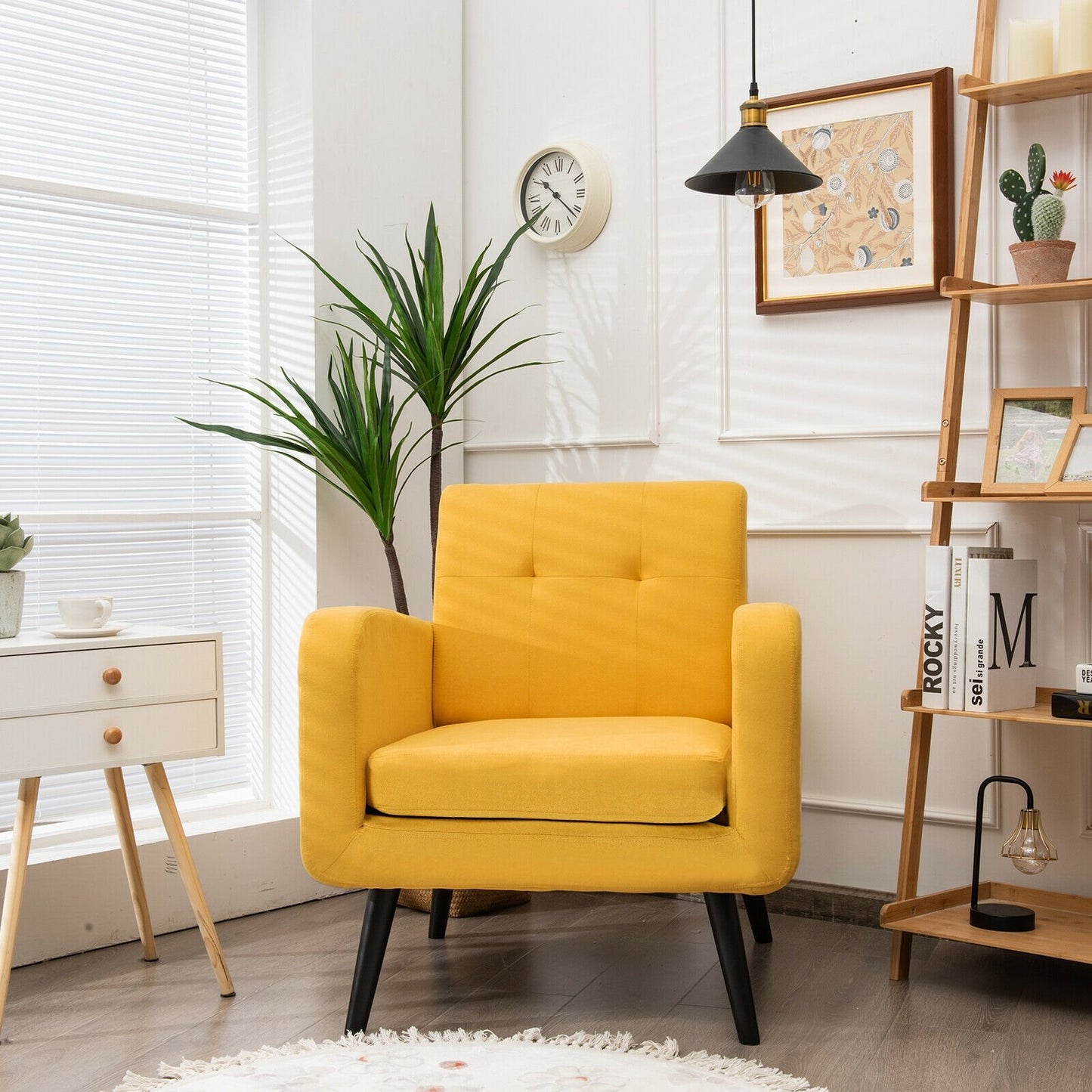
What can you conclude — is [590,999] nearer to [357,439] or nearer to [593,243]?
[357,439]

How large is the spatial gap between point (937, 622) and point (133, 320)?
185cm

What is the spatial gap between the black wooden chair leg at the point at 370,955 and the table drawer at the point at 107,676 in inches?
20.5

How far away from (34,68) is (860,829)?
242 cm

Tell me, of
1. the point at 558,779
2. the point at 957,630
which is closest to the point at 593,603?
the point at 558,779

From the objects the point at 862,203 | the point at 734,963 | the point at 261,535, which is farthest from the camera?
the point at 261,535

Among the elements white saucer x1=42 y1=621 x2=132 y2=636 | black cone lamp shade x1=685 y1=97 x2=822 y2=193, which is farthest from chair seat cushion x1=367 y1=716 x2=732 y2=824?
black cone lamp shade x1=685 y1=97 x2=822 y2=193

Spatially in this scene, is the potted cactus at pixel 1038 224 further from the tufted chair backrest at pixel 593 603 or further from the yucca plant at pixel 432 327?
the yucca plant at pixel 432 327

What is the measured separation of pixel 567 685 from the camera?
7.89 feet

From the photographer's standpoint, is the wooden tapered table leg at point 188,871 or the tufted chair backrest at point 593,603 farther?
the tufted chair backrest at point 593,603

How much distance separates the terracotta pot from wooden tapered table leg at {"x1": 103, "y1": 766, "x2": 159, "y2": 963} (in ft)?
6.37

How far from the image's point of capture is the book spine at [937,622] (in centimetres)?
222

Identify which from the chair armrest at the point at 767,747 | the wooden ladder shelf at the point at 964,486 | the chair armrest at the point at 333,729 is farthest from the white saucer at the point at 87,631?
the wooden ladder shelf at the point at 964,486

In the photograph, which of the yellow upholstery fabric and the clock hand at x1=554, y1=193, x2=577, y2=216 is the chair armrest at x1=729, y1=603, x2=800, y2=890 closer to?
the yellow upholstery fabric

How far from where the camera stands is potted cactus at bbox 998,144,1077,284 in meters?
2.22
